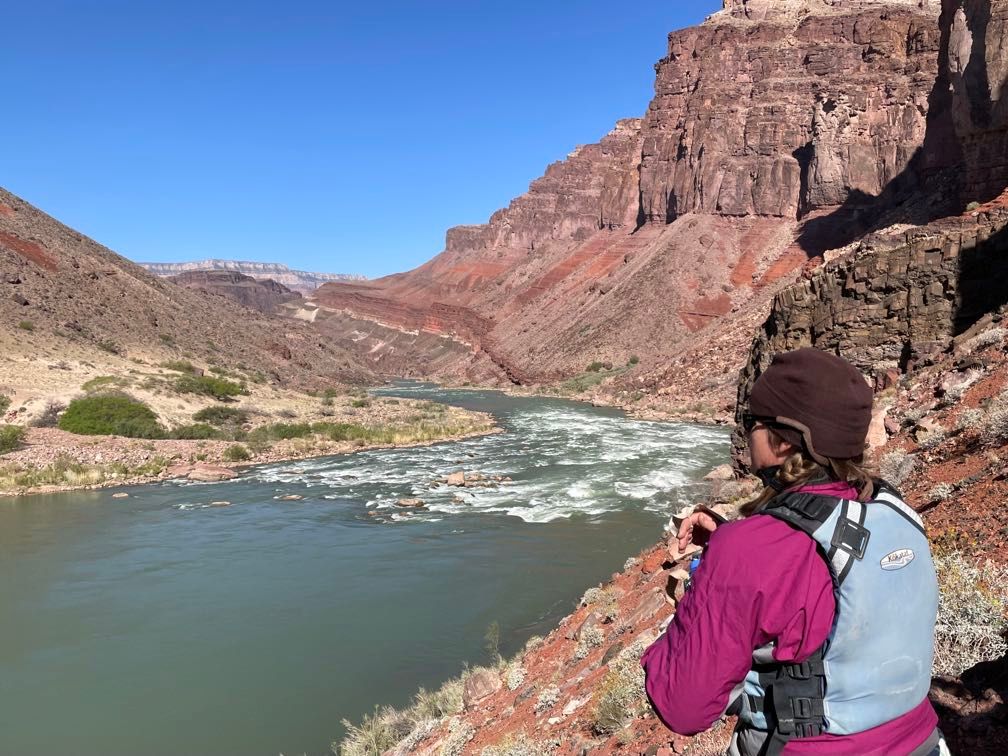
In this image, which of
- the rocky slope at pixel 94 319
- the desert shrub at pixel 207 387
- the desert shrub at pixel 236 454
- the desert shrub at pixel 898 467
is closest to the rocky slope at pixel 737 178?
the rocky slope at pixel 94 319

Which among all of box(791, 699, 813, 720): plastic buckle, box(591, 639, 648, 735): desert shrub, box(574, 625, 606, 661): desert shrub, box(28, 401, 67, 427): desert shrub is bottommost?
box(574, 625, 606, 661): desert shrub

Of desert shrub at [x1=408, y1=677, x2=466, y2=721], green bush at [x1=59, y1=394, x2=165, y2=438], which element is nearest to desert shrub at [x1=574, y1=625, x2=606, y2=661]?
desert shrub at [x1=408, y1=677, x2=466, y2=721]

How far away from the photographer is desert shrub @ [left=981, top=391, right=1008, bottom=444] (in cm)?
630

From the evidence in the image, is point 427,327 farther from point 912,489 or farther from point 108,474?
point 912,489

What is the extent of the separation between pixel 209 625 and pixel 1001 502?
10.2 meters

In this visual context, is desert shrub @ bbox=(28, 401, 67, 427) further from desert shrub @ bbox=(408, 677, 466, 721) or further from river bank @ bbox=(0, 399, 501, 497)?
desert shrub @ bbox=(408, 677, 466, 721)

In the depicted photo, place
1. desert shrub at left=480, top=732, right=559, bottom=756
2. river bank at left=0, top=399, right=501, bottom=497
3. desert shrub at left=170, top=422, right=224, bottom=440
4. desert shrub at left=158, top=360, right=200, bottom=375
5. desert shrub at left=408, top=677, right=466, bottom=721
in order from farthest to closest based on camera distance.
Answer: desert shrub at left=158, top=360, right=200, bottom=375
desert shrub at left=170, top=422, right=224, bottom=440
river bank at left=0, top=399, right=501, bottom=497
desert shrub at left=408, top=677, right=466, bottom=721
desert shrub at left=480, top=732, right=559, bottom=756

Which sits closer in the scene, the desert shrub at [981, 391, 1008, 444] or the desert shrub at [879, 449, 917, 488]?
A: the desert shrub at [981, 391, 1008, 444]

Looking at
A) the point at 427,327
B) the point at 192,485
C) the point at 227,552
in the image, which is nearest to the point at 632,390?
the point at 192,485

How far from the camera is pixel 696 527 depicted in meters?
2.25

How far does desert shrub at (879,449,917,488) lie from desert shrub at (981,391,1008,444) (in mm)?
680

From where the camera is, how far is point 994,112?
26609 millimetres

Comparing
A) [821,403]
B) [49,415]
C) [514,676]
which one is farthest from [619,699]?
[49,415]

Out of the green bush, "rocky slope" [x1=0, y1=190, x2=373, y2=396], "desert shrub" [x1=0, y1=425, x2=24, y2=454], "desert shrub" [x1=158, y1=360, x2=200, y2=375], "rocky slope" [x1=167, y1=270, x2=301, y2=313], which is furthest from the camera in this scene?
"rocky slope" [x1=167, y1=270, x2=301, y2=313]
